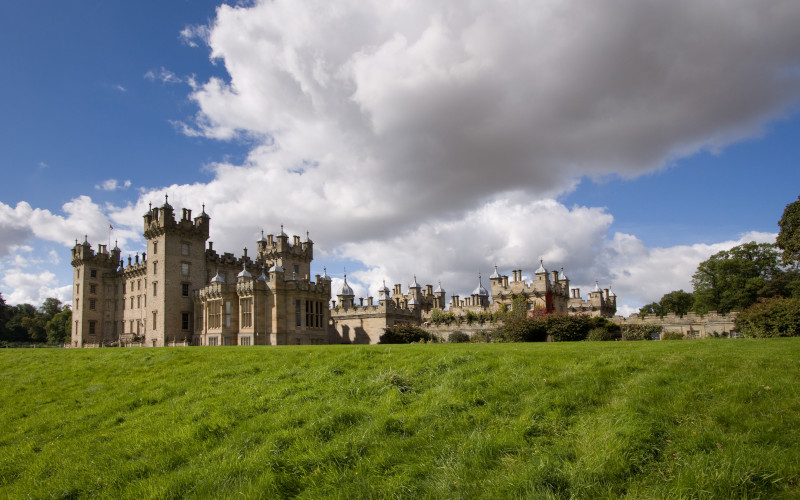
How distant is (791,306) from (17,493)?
2929cm

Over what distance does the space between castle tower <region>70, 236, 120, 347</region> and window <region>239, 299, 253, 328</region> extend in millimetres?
24884

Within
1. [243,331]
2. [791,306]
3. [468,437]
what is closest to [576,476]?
[468,437]

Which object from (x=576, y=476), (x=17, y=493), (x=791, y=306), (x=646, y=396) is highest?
→ (x=791, y=306)

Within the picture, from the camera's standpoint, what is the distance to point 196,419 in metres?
11.5

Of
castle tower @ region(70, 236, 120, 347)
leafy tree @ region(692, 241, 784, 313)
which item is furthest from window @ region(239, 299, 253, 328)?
leafy tree @ region(692, 241, 784, 313)

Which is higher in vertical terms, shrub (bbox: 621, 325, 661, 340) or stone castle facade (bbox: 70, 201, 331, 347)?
stone castle facade (bbox: 70, 201, 331, 347)

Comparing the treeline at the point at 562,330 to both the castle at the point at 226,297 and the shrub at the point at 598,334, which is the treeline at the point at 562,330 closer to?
the shrub at the point at 598,334

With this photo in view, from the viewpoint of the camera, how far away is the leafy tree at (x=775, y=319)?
2378cm

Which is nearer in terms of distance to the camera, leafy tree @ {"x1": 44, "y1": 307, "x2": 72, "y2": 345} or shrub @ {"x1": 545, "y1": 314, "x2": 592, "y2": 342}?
shrub @ {"x1": 545, "y1": 314, "x2": 592, "y2": 342}

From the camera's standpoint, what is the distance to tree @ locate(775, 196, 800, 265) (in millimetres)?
40375

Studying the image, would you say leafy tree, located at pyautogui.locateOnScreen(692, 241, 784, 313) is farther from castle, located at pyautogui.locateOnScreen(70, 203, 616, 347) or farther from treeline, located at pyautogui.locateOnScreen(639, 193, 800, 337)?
castle, located at pyautogui.locateOnScreen(70, 203, 616, 347)

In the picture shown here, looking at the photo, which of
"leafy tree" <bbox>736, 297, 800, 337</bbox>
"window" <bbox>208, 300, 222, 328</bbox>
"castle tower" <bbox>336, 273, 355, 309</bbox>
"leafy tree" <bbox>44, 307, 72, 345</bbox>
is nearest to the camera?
"leafy tree" <bbox>736, 297, 800, 337</bbox>

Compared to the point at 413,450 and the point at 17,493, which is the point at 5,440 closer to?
the point at 17,493

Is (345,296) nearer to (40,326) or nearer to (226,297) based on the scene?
(226,297)
